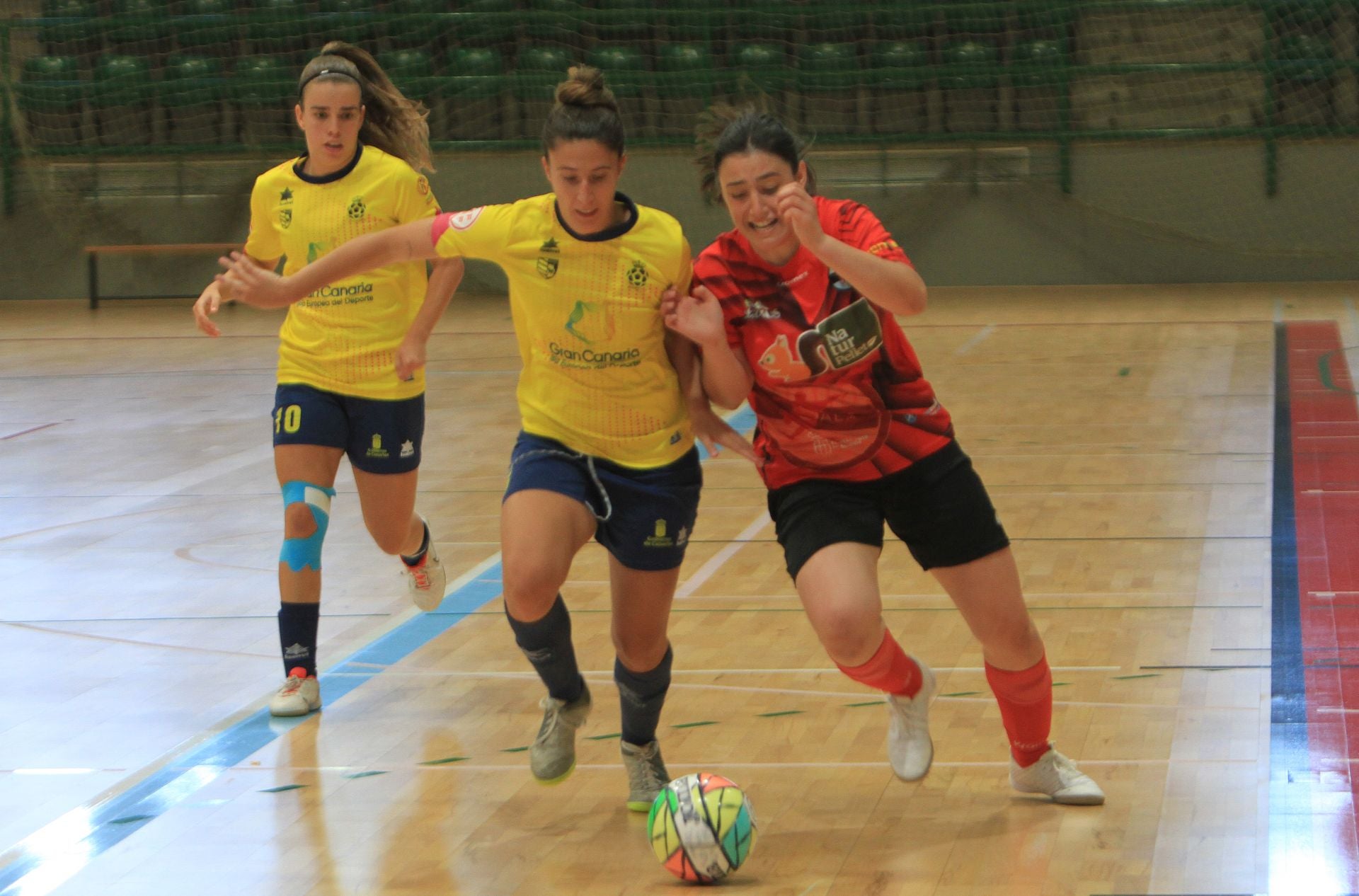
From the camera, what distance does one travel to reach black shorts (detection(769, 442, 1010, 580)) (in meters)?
3.38

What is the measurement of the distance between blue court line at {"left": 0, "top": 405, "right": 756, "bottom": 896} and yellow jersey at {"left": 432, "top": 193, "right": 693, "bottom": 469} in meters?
1.25

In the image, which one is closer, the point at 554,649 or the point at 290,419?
the point at 554,649

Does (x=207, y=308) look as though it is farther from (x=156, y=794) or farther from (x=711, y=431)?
(x=711, y=431)

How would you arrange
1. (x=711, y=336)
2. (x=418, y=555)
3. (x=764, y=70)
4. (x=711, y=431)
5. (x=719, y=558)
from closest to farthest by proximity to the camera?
1. (x=711, y=336)
2. (x=711, y=431)
3. (x=418, y=555)
4. (x=719, y=558)
5. (x=764, y=70)

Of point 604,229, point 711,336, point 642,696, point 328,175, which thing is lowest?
point 642,696

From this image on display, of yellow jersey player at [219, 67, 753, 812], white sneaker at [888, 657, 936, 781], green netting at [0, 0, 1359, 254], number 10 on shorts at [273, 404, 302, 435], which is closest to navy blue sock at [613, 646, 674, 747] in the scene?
yellow jersey player at [219, 67, 753, 812]

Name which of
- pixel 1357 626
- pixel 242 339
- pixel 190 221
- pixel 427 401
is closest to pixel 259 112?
pixel 190 221

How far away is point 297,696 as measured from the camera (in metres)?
4.44

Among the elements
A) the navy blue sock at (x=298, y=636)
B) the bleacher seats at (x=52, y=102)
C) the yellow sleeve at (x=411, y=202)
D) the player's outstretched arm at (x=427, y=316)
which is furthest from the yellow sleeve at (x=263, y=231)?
the bleacher seats at (x=52, y=102)

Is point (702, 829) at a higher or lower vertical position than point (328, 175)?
lower

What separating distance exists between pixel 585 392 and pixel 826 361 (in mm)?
545

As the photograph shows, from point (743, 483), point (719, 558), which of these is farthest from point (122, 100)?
point (719, 558)

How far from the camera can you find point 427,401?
10336 millimetres

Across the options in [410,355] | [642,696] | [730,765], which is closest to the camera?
[642,696]
